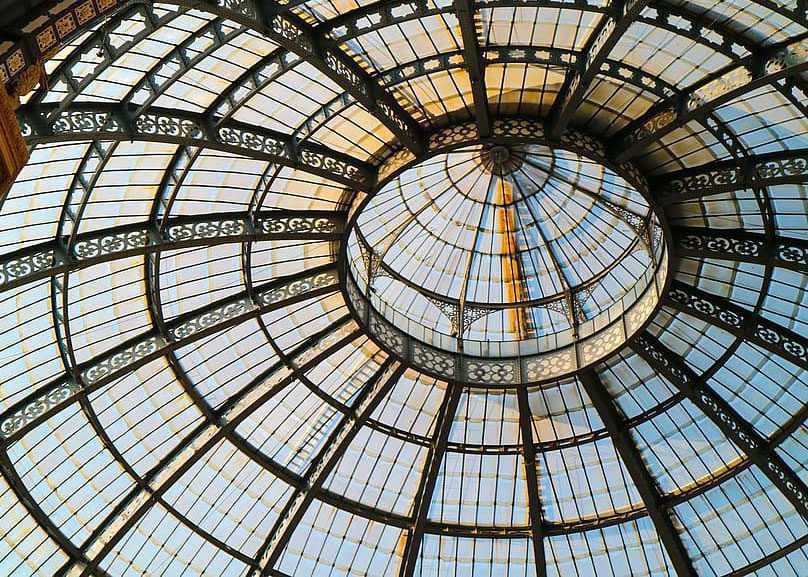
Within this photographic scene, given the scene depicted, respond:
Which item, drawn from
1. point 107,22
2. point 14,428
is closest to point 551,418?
point 14,428

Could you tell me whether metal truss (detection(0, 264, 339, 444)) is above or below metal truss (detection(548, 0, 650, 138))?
below

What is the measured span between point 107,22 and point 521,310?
17.5 metres

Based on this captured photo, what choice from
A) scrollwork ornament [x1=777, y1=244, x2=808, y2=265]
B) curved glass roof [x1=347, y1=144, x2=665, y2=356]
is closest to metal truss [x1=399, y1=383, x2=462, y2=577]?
curved glass roof [x1=347, y1=144, x2=665, y2=356]

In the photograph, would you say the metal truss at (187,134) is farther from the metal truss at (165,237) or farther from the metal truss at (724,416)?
the metal truss at (724,416)

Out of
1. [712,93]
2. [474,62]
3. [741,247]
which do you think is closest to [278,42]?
[474,62]

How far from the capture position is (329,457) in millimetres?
32781

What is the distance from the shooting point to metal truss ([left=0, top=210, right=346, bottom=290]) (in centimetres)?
2475

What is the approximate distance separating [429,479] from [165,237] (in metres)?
12.7

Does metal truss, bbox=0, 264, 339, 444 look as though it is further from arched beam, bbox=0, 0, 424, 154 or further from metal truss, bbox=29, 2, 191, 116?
metal truss, bbox=29, 2, 191, 116

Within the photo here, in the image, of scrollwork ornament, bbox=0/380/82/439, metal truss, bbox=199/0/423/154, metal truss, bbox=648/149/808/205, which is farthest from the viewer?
scrollwork ornament, bbox=0/380/82/439

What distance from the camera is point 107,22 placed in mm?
20047

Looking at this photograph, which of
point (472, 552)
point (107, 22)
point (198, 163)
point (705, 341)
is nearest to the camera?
point (107, 22)

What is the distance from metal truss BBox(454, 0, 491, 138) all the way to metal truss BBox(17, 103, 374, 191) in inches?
150

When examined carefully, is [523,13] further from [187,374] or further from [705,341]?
[187,374]
